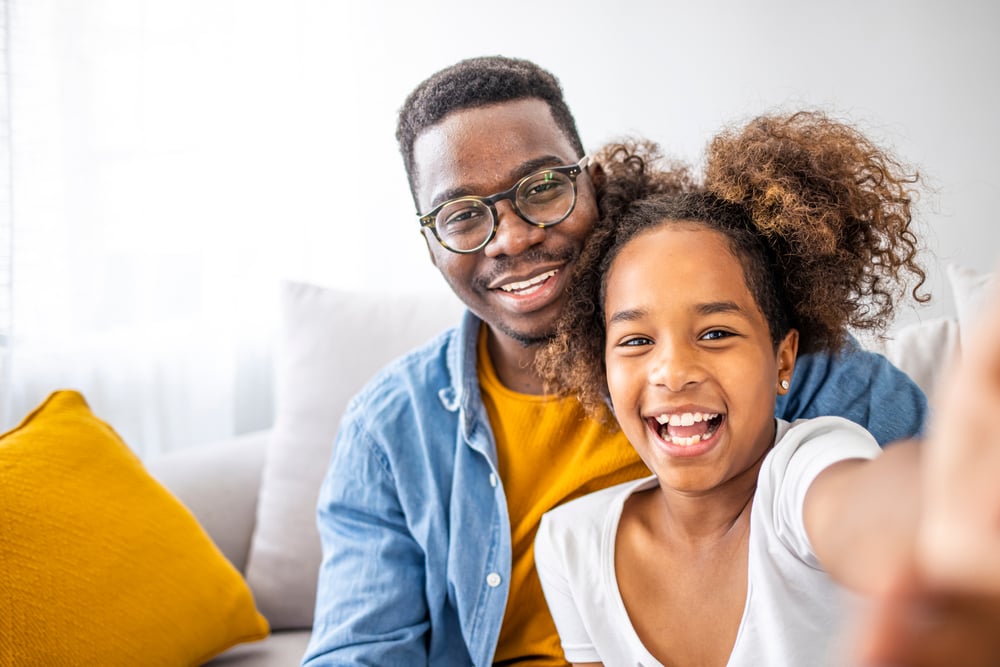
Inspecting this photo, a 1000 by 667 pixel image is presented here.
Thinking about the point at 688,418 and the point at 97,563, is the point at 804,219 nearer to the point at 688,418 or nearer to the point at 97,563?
the point at 688,418

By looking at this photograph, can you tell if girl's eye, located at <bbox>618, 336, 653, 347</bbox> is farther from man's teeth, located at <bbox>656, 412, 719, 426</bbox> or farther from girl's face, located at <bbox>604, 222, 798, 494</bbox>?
man's teeth, located at <bbox>656, 412, 719, 426</bbox>

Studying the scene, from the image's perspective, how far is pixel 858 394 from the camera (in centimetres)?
132

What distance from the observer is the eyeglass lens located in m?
1.38

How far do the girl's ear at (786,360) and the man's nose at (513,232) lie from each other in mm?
393

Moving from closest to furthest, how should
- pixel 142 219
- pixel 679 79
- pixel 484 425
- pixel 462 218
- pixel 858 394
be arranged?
1. pixel 858 394
2. pixel 462 218
3. pixel 484 425
4. pixel 679 79
5. pixel 142 219

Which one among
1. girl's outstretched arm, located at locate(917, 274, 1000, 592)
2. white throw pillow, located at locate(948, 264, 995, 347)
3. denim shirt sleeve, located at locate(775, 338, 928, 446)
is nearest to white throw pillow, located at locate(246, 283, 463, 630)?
denim shirt sleeve, located at locate(775, 338, 928, 446)

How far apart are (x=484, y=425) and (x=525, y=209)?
1.24 ft

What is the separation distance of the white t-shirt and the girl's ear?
0.05 metres

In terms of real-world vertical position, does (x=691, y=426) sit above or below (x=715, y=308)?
below

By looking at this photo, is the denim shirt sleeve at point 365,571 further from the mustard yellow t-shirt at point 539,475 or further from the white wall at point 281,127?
the white wall at point 281,127

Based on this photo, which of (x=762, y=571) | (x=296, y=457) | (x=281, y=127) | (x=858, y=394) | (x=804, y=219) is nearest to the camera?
(x=762, y=571)

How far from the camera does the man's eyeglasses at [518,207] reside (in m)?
1.38

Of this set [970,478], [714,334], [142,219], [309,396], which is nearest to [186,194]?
[142,219]

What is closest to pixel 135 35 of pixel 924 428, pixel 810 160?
pixel 810 160
